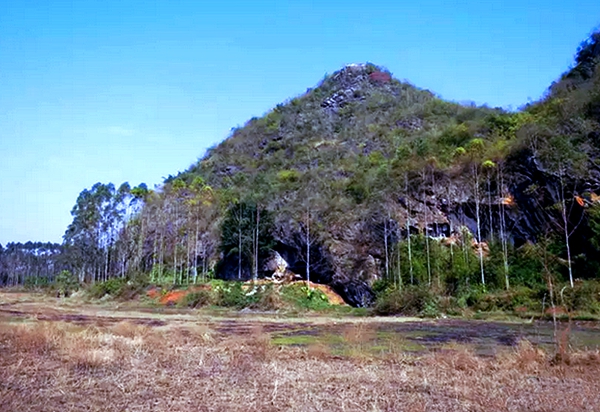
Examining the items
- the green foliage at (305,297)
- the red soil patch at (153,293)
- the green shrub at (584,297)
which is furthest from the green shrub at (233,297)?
the green shrub at (584,297)

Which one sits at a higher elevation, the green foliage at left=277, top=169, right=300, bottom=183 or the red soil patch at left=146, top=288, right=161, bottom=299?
the green foliage at left=277, top=169, right=300, bottom=183

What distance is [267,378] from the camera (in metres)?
12.6

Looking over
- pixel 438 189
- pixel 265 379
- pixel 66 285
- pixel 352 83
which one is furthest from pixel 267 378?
pixel 352 83

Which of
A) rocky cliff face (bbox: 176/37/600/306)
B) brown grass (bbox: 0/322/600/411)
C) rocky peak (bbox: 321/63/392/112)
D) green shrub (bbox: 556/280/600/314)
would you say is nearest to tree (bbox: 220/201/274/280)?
rocky cliff face (bbox: 176/37/600/306)

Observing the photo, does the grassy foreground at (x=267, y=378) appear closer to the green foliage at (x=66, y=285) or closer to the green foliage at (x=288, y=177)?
the green foliage at (x=288, y=177)

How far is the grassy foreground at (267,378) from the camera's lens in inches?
379

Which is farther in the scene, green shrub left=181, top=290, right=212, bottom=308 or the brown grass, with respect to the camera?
green shrub left=181, top=290, right=212, bottom=308

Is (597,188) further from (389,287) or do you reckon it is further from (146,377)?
(146,377)

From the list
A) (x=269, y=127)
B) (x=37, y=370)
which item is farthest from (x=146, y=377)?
(x=269, y=127)

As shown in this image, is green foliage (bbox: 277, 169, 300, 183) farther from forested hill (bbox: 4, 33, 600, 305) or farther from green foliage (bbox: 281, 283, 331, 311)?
green foliage (bbox: 281, 283, 331, 311)

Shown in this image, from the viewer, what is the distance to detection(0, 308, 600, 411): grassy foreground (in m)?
9.62

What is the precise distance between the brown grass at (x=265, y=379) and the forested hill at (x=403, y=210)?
105ft

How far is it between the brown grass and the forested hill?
105 ft

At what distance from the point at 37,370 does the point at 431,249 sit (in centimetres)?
4411
